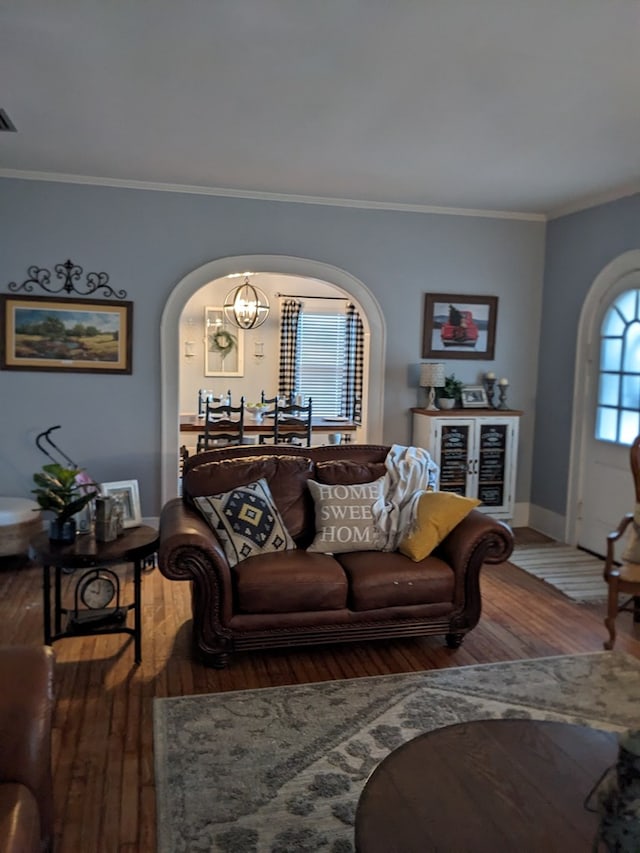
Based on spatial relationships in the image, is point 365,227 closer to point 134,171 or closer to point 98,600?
point 134,171

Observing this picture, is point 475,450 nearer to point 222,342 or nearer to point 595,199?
point 595,199

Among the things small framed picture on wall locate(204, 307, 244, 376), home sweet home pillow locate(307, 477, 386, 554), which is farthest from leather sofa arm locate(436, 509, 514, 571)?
small framed picture on wall locate(204, 307, 244, 376)

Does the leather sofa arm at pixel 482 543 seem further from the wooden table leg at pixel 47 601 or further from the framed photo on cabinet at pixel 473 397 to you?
the framed photo on cabinet at pixel 473 397

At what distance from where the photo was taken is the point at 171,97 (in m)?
3.43

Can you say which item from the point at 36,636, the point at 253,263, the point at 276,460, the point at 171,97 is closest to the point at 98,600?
the point at 36,636

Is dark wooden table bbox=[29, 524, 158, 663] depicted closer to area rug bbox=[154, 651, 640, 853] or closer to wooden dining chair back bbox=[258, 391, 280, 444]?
area rug bbox=[154, 651, 640, 853]

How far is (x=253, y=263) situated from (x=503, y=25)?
3.23 m

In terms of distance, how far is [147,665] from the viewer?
3.40 metres

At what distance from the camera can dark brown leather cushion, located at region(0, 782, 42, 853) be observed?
150 centimetres

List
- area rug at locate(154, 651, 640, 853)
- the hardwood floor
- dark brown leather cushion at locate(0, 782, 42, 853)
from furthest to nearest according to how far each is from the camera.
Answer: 1. the hardwood floor
2. area rug at locate(154, 651, 640, 853)
3. dark brown leather cushion at locate(0, 782, 42, 853)

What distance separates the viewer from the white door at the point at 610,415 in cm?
511

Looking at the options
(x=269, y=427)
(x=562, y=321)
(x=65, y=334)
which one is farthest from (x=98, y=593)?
(x=562, y=321)

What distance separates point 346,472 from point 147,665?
5.03ft

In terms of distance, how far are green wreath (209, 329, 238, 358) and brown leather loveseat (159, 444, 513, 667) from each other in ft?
17.7
